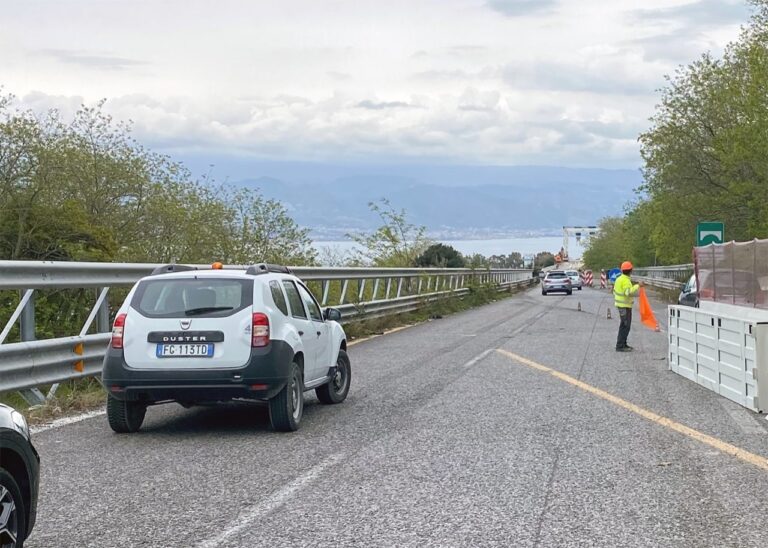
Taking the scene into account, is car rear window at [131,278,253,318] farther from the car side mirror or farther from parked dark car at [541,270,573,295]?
parked dark car at [541,270,573,295]

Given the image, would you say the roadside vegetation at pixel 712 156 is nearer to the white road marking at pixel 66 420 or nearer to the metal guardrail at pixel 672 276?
the metal guardrail at pixel 672 276

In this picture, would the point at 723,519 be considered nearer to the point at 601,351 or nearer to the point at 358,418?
the point at 358,418

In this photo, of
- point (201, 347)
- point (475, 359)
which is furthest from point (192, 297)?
point (475, 359)

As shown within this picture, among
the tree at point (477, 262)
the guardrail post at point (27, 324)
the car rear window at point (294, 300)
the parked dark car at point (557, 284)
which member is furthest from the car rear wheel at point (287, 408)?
the parked dark car at point (557, 284)

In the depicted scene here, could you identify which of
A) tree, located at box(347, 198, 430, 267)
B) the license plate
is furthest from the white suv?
tree, located at box(347, 198, 430, 267)

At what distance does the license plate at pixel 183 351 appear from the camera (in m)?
8.23

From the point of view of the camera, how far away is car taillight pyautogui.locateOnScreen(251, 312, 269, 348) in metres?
8.32

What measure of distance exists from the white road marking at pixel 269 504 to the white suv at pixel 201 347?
127 cm

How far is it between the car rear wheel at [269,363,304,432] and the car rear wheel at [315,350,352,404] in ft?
5.08

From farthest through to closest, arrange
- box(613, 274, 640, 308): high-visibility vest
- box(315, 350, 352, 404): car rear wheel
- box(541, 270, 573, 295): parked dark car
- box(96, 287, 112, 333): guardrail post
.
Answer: box(541, 270, 573, 295): parked dark car → box(613, 274, 640, 308): high-visibility vest → box(96, 287, 112, 333): guardrail post → box(315, 350, 352, 404): car rear wheel

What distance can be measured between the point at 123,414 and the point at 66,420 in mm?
1025

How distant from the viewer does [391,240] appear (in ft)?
137

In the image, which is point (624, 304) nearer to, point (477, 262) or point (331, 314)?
point (331, 314)

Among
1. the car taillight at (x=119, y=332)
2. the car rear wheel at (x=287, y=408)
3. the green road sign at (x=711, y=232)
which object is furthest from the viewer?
the green road sign at (x=711, y=232)
